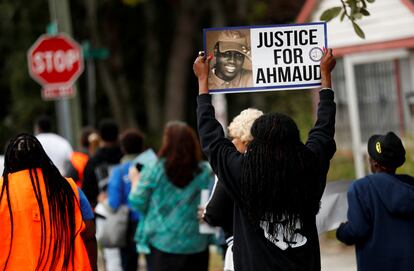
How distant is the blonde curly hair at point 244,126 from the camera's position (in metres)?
6.22

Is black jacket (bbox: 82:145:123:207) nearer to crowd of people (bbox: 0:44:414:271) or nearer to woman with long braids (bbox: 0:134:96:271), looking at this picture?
crowd of people (bbox: 0:44:414:271)

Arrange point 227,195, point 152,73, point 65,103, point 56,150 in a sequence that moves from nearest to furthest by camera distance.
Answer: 1. point 227,195
2. point 56,150
3. point 65,103
4. point 152,73

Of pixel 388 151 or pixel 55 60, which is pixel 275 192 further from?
pixel 55 60

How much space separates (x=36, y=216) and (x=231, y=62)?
1.44 meters

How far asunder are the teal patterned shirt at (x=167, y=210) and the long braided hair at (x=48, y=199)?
2530mm

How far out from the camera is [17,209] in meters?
5.90

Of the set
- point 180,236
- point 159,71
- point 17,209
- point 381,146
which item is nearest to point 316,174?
point 381,146

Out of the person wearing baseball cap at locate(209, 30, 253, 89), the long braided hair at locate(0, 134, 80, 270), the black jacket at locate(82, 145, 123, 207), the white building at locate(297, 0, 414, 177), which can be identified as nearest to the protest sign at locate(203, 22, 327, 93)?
the person wearing baseball cap at locate(209, 30, 253, 89)

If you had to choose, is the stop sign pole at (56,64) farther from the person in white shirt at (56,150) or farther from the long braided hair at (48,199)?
the long braided hair at (48,199)

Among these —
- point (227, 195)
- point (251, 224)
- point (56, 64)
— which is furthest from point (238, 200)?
point (56, 64)

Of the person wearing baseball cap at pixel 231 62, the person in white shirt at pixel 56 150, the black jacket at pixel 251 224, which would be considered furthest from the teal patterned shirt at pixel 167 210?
the black jacket at pixel 251 224

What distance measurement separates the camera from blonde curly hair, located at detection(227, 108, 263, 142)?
6.22 metres

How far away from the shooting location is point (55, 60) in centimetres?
1495

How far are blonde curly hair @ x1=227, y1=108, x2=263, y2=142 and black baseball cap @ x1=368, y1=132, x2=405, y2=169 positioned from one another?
0.76 m
